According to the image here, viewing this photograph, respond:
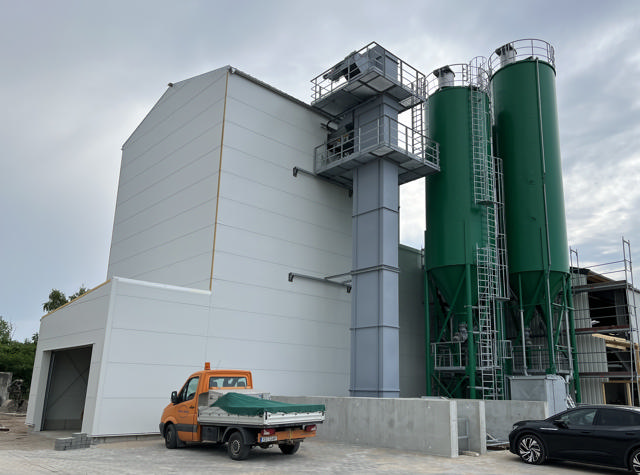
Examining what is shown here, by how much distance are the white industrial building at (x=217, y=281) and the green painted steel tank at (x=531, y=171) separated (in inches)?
250

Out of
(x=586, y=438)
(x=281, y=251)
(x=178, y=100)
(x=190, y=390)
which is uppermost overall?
(x=178, y=100)

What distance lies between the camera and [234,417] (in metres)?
12.5

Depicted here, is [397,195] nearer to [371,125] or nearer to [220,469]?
[371,125]

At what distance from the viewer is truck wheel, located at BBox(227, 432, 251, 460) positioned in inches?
480

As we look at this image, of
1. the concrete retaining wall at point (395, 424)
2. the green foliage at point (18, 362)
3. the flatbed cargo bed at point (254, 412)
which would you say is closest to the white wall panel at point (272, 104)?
the concrete retaining wall at point (395, 424)

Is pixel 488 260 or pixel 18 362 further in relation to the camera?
pixel 18 362

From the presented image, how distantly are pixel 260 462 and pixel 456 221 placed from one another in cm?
1486

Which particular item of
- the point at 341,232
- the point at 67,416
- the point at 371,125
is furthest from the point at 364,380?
the point at 67,416

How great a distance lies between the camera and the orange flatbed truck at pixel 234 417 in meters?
12.1

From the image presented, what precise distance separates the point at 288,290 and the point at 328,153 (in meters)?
6.75

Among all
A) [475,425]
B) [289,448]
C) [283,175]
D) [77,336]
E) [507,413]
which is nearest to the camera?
[289,448]

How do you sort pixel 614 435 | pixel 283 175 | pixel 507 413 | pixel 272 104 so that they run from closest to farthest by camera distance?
pixel 614 435
pixel 507 413
pixel 283 175
pixel 272 104

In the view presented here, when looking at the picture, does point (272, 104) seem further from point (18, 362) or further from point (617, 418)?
point (18, 362)

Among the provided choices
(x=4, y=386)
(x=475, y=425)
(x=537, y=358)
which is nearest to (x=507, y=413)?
(x=475, y=425)
